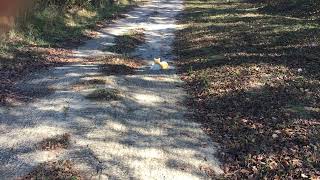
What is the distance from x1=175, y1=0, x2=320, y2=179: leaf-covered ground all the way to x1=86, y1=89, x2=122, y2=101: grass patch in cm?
176

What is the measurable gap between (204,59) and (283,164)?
26.6 ft

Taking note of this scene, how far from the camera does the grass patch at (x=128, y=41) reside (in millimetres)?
18219

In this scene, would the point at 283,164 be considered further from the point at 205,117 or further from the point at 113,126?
the point at 113,126

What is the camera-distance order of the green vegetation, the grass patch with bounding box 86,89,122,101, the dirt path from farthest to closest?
the green vegetation
the grass patch with bounding box 86,89,122,101
the dirt path

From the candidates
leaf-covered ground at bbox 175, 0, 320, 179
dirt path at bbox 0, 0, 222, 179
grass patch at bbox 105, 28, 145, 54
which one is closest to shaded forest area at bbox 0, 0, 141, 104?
dirt path at bbox 0, 0, 222, 179

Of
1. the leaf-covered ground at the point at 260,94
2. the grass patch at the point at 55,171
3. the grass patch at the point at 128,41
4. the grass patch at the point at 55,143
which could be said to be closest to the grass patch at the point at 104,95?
the leaf-covered ground at the point at 260,94

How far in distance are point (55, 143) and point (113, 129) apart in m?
1.26

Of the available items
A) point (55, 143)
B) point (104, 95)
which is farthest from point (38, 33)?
point (55, 143)

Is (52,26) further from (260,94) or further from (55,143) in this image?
(55,143)

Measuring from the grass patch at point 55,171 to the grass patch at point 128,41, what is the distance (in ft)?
34.1

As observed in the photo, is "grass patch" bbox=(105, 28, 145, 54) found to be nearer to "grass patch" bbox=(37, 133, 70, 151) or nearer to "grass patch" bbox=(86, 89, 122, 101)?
"grass patch" bbox=(86, 89, 122, 101)

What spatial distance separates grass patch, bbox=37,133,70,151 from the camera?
8383 mm

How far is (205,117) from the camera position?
33.7 ft

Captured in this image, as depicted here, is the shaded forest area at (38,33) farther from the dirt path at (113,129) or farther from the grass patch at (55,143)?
the grass patch at (55,143)
